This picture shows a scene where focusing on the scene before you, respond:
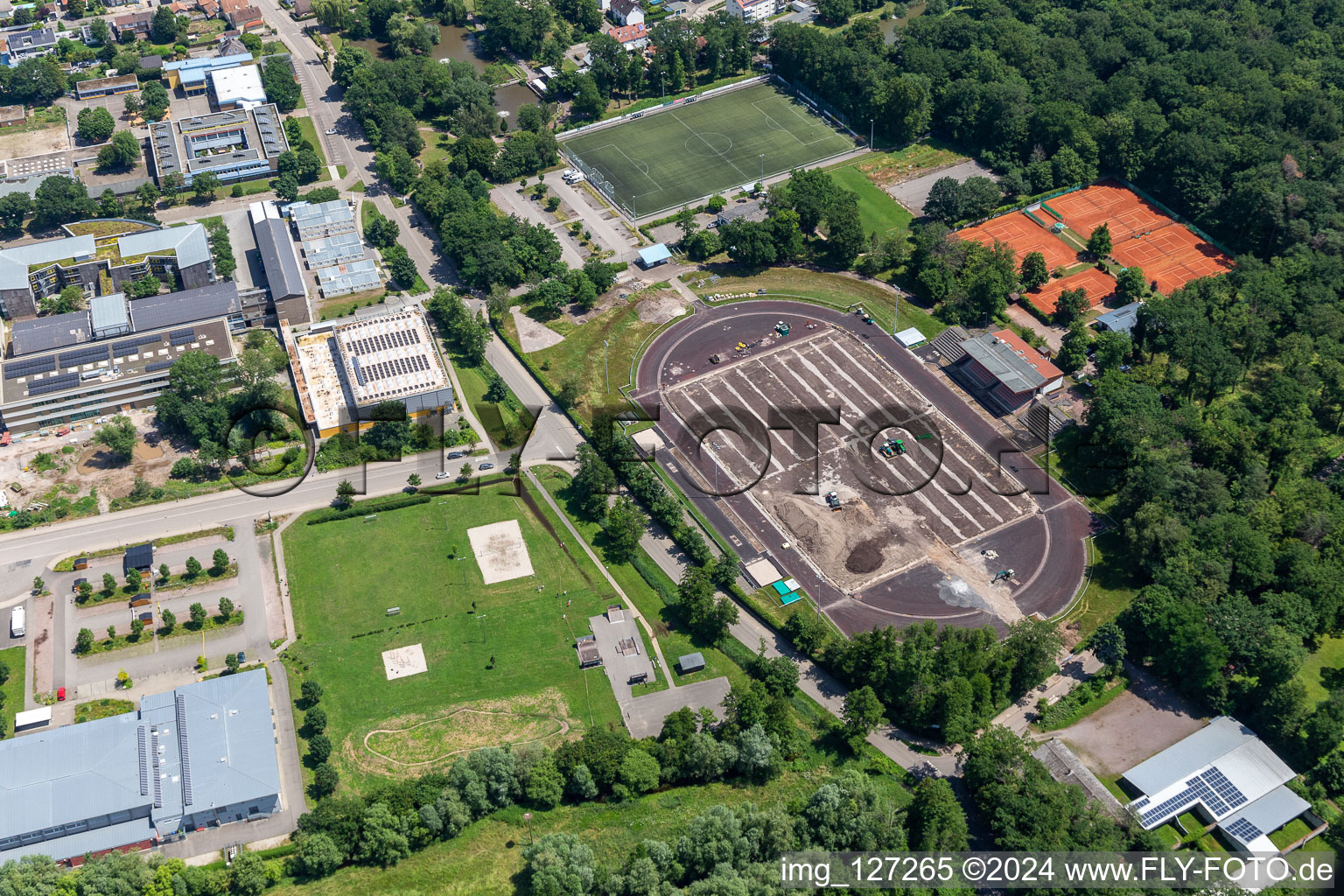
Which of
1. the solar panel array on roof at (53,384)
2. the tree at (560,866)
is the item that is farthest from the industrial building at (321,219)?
the tree at (560,866)

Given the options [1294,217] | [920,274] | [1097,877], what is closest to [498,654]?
[1097,877]

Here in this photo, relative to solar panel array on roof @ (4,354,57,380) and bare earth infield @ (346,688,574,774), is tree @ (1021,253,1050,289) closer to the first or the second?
bare earth infield @ (346,688,574,774)

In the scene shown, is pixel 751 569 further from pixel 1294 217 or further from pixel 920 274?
pixel 1294 217

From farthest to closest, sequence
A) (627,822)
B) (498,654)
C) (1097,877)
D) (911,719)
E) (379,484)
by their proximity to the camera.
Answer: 1. (379,484)
2. (498,654)
3. (911,719)
4. (627,822)
5. (1097,877)

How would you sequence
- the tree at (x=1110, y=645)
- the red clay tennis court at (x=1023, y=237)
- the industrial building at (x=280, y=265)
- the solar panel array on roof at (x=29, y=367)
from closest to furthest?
the tree at (x=1110, y=645)
the solar panel array on roof at (x=29, y=367)
the industrial building at (x=280, y=265)
the red clay tennis court at (x=1023, y=237)

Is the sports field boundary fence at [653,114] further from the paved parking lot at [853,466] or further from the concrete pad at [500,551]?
the concrete pad at [500,551]
